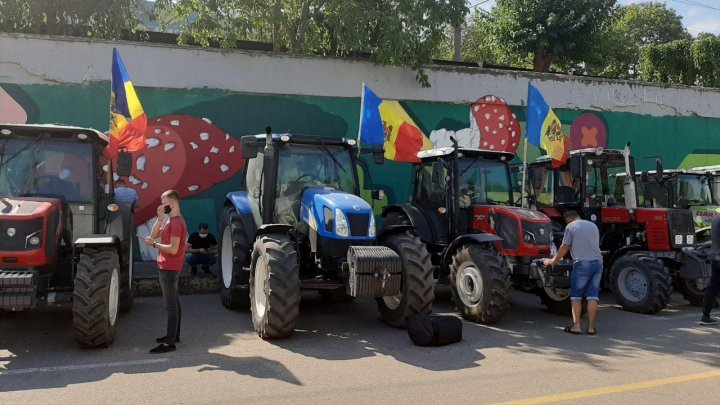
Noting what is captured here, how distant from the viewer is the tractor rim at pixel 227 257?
888cm

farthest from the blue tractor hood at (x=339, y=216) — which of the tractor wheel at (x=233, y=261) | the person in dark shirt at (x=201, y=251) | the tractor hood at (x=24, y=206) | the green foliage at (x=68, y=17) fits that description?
the green foliage at (x=68, y=17)

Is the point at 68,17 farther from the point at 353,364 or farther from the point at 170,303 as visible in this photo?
the point at 353,364

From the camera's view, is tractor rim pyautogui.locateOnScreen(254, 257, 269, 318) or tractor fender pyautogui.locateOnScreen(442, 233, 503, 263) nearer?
tractor rim pyautogui.locateOnScreen(254, 257, 269, 318)

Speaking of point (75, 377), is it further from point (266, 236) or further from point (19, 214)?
point (266, 236)

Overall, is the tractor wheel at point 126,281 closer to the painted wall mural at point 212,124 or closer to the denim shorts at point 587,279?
the painted wall mural at point 212,124

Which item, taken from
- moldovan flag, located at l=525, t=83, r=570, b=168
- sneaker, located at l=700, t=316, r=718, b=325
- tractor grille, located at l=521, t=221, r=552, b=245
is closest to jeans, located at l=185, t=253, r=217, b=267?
tractor grille, located at l=521, t=221, r=552, b=245

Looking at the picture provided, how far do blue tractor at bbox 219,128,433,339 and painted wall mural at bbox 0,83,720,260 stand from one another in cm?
229

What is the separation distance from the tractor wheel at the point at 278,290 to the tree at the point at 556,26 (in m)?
16.8

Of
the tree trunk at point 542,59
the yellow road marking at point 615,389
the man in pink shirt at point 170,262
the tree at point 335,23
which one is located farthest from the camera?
the tree trunk at point 542,59

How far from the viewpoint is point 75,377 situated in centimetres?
543

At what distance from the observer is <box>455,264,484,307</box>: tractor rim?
7.81 meters

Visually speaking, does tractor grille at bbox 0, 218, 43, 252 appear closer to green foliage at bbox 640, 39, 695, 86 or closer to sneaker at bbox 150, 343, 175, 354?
sneaker at bbox 150, 343, 175, 354

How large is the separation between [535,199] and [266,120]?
5662 mm

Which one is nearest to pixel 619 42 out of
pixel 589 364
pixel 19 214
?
pixel 589 364
